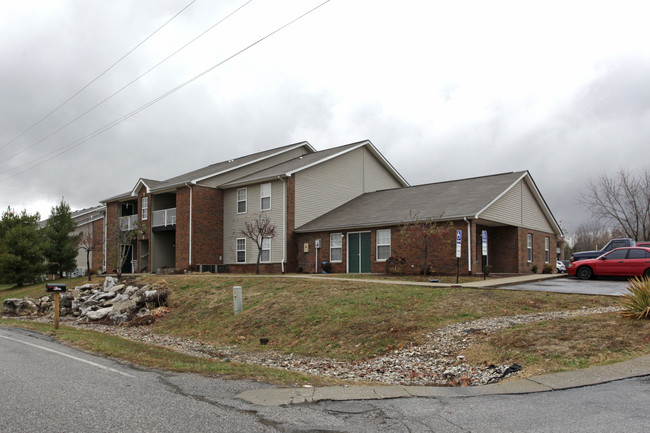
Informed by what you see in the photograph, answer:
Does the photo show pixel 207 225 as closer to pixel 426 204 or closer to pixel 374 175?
pixel 374 175

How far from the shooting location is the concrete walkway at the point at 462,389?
22.5ft

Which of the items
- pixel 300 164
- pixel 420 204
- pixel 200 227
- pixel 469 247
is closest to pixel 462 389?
pixel 469 247

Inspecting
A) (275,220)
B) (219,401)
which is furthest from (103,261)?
(219,401)

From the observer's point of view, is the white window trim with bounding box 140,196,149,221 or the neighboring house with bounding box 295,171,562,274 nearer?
the neighboring house with bounding box 295,171,562,274

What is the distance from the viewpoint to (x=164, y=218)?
32.3 meters

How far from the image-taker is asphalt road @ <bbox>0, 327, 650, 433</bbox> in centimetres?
537

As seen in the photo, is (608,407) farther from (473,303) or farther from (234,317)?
(234,317)

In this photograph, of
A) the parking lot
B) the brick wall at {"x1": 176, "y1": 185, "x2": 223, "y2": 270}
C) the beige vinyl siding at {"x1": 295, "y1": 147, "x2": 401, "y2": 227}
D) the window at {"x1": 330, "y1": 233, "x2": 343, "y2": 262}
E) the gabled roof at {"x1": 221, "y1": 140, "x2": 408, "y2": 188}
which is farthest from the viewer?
the brick wall at {"x1": 176, "y1": 185, "x2": 223, "y2": 270}

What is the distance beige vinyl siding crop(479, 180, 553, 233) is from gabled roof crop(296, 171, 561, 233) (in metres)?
0.37

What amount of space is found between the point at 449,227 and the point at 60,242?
2839cm

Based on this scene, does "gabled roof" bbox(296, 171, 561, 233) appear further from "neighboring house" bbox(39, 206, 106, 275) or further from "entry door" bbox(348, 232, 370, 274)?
"neighboring house" bbox(39, 206, 106, 275)

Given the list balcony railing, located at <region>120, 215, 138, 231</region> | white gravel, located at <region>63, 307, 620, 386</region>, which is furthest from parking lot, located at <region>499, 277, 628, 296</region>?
balcony railing, located at <region>120, 215, 138, 231</region>

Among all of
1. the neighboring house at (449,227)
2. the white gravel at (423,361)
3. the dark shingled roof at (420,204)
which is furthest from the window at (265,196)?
the white gravel at (423,361)

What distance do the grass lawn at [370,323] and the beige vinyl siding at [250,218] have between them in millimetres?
6710
